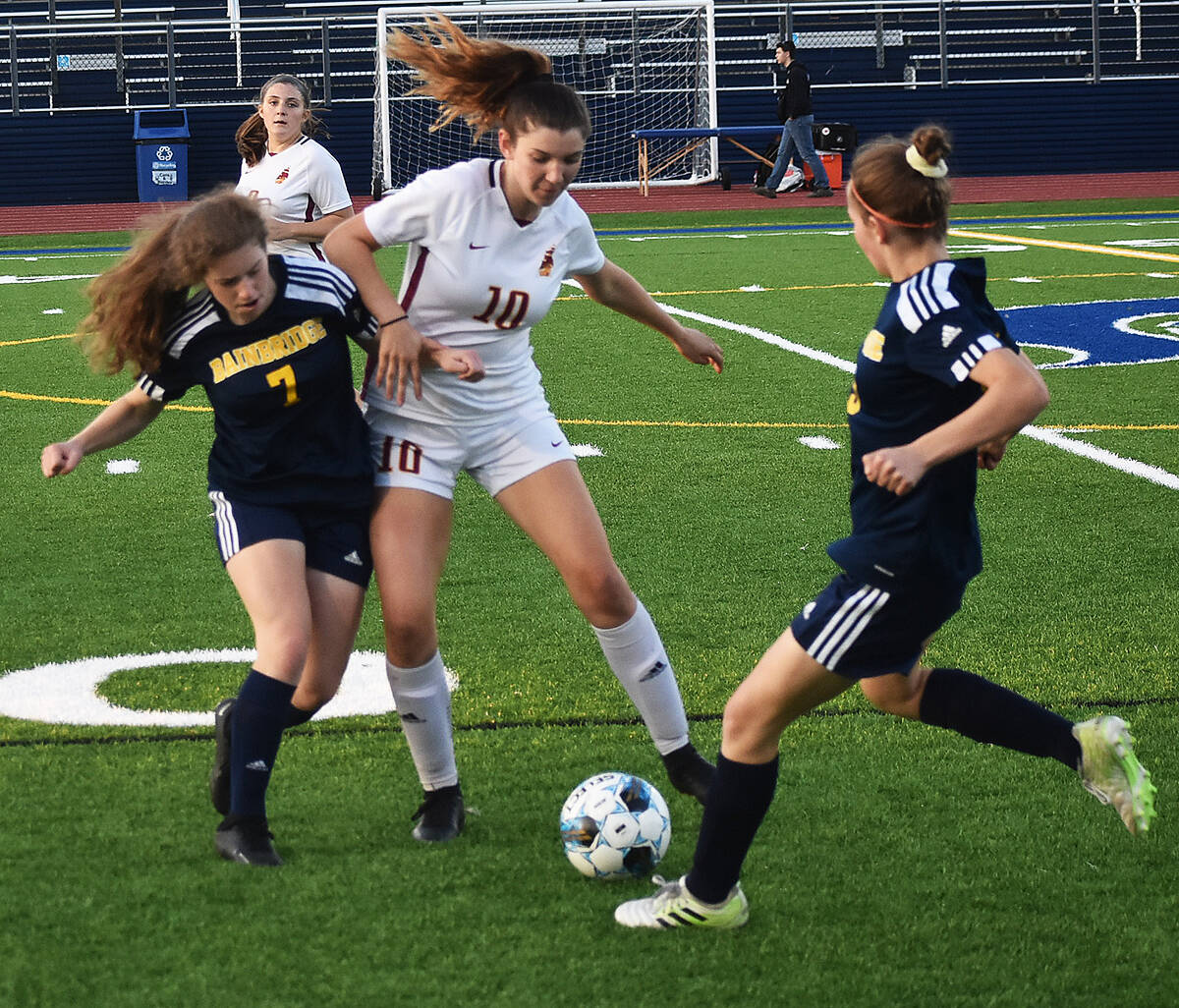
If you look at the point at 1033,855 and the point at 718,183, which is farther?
the point at 718,183

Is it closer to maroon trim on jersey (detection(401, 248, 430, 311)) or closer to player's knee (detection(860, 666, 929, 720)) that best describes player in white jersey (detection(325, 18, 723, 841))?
maroon trim on jersey (detection(401, 248, 430, 311))

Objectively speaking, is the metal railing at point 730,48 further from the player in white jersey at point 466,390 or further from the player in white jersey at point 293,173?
the player in white jersey at point 466,390

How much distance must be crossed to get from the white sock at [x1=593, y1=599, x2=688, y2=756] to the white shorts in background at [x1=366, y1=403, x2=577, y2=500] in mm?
442

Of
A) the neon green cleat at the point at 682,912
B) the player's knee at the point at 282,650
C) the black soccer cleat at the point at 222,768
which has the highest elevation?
the player's knee at the point at 282,650

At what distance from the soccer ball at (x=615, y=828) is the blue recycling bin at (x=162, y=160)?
82.0 ft

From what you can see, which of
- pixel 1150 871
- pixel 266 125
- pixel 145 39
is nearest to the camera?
pixel 1150 871

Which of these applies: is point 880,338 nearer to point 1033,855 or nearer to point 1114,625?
point 1033,855

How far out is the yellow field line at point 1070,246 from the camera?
56.8ft

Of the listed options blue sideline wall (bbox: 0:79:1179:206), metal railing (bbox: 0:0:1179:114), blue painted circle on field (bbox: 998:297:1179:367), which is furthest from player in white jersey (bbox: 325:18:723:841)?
metal railing (bbox: 0:0:1179:114)

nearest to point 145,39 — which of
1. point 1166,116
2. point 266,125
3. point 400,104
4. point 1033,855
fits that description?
point 400,104

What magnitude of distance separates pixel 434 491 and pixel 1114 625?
2.65 m

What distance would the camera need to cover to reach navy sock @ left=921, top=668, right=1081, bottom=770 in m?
3.64

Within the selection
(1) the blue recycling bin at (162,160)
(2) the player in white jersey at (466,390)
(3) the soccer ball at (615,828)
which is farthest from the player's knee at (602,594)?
(1) the blue recycling bin at (162,160)

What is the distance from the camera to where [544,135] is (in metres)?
3.83
